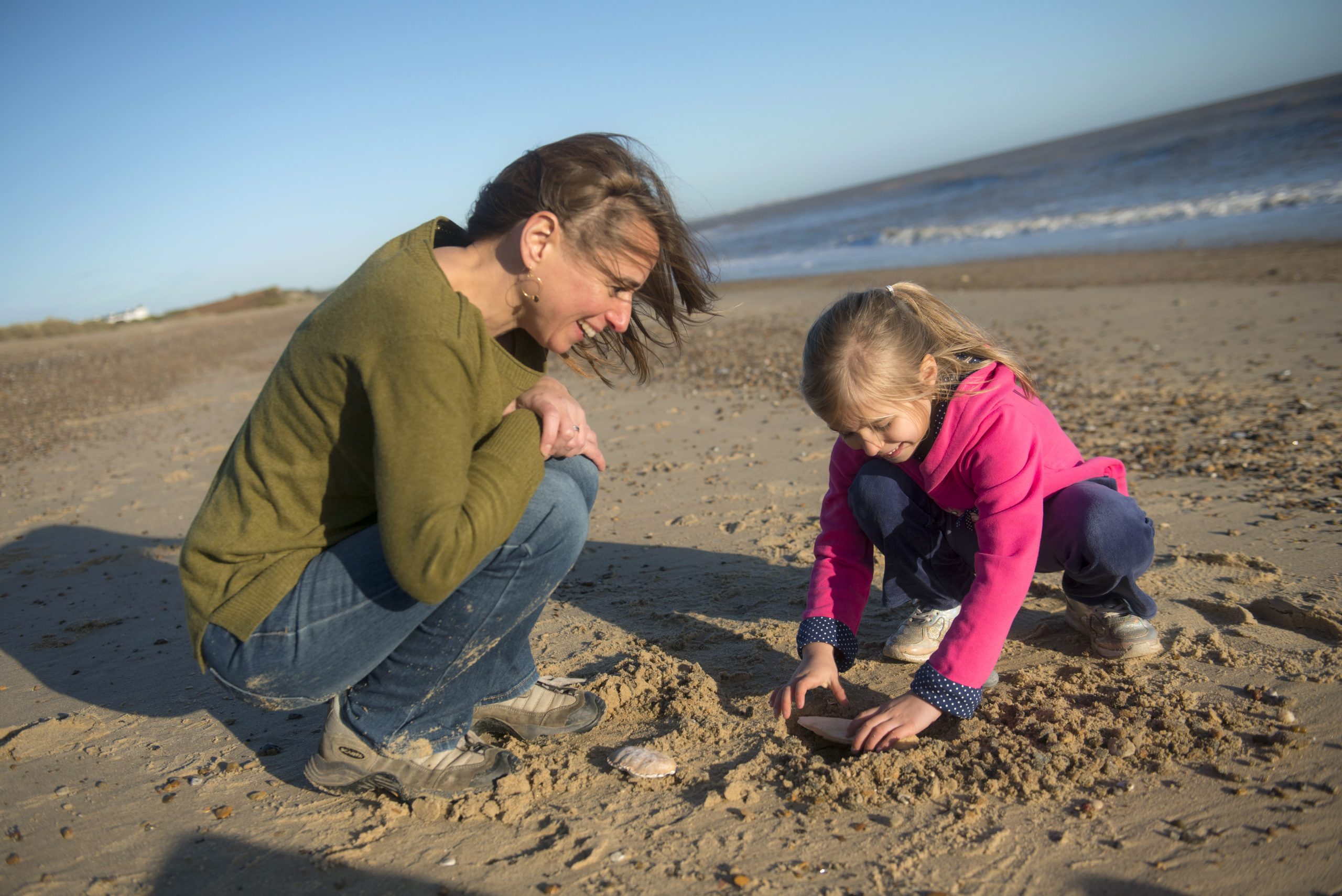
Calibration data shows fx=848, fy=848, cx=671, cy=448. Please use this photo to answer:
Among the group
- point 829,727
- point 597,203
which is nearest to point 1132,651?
point 829,727

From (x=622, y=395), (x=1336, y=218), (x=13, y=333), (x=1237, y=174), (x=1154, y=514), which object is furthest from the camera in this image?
(x=13, y=333)

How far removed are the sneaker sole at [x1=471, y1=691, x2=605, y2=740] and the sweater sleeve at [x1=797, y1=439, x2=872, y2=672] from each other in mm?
631

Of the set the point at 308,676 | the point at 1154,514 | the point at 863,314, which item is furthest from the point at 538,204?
the point at 1154,514

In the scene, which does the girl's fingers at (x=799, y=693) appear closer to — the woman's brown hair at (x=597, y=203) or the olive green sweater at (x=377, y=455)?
the olive green sweater at (x=377, y=455)

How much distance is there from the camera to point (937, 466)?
2.25 meters

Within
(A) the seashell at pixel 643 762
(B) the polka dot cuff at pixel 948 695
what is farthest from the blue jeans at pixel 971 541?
(A) the seashell at pixel 643 762

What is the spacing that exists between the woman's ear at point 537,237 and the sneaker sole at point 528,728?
123cm

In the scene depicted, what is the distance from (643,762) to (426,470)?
0.94 metres

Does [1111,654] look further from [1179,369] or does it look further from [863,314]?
[1179,369]

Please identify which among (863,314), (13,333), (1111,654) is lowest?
(1111,654)

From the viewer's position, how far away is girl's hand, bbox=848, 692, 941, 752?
2.06 meters

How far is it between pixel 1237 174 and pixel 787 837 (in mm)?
23089

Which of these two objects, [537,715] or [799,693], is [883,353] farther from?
[537,715]

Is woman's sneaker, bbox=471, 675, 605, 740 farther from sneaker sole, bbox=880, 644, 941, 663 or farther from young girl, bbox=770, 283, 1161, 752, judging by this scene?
sneaker sole, bbox=880, 644, 941, 663
